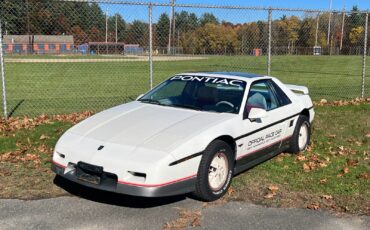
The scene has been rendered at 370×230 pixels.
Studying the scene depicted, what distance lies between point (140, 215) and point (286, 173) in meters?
2.29

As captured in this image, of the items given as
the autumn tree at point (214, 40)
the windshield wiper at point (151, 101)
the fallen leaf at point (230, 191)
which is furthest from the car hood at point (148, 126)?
the autumn tree at point (214, 40)

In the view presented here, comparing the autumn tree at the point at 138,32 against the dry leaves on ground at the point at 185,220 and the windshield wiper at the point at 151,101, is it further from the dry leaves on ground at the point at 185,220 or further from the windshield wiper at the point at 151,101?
the dry leaves on ground at the point at 185,220

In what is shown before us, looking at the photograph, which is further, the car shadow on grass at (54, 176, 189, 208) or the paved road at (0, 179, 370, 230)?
the car shadow on grass at (54, 176, 189, 208)

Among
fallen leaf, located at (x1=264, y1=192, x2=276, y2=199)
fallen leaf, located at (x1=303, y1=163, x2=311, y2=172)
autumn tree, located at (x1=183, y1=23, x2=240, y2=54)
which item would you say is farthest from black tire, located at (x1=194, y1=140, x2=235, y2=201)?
autumn tree, located at (x1=183, y1=23, x2=240, y2=54)

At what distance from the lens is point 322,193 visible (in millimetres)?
4969

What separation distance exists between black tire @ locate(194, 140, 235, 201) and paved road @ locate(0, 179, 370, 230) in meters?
0.13

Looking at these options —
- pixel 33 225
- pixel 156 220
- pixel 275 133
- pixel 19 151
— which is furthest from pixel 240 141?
pixel 19 151

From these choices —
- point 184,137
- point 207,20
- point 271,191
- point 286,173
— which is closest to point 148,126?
point 184,137

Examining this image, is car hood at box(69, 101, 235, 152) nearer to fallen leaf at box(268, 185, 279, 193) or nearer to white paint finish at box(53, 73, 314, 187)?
white paint finish at box(53, 73, 314, 187)

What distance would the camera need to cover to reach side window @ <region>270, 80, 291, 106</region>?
616 centimetres

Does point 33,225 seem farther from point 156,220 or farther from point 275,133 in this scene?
point 275,133

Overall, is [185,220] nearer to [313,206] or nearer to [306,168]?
[313,206]

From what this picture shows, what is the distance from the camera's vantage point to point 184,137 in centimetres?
439

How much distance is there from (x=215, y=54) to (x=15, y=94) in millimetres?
7200
